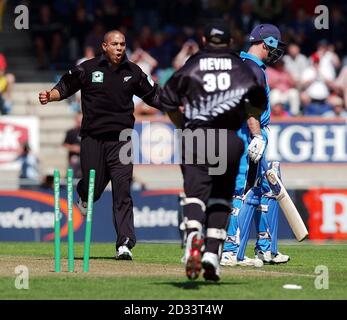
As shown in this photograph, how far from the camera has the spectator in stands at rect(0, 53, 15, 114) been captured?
2575cm

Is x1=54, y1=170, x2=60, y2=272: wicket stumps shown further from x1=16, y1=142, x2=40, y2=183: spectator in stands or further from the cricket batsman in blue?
x1=16, y1=142, x2=40, y2=183: spectator in stands

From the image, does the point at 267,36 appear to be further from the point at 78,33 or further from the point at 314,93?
the point at 78,33

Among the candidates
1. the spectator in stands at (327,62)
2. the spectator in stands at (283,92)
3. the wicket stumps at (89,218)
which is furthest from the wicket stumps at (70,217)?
the spectator in stands at (327,62)

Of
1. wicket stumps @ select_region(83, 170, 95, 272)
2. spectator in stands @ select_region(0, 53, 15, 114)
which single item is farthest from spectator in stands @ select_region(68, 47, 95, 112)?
wicket stumps @ select_region(83, 170, 95, 272)

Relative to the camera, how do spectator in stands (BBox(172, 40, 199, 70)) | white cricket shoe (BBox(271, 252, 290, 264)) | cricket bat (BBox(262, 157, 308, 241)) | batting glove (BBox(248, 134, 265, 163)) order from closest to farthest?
batting glove (BBox(248, 134, 265, 163))
cricket bat (BBox(262, 157, 308, 241))
white cricket shoe (BBox(271, 252, 290, 264))
spectator in stands (BBox(172, 40, 199, 70))

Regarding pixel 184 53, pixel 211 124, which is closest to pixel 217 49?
pixel 211 124

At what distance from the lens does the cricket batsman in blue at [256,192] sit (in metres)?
13.4

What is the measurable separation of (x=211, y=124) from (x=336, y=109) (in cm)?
1520

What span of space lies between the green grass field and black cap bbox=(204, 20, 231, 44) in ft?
7.53

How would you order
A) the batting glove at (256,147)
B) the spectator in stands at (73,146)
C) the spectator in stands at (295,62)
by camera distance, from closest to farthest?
the batting glove at (256,147) → the spectator in stands at (73,146) → the spectator in stands at (295,62)

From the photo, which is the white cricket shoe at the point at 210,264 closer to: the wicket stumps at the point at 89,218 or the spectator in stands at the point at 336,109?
the wicket stumps at the point at 89,218

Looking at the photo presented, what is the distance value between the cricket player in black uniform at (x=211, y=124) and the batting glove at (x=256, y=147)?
1681mm

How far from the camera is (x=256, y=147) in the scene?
13.0m
